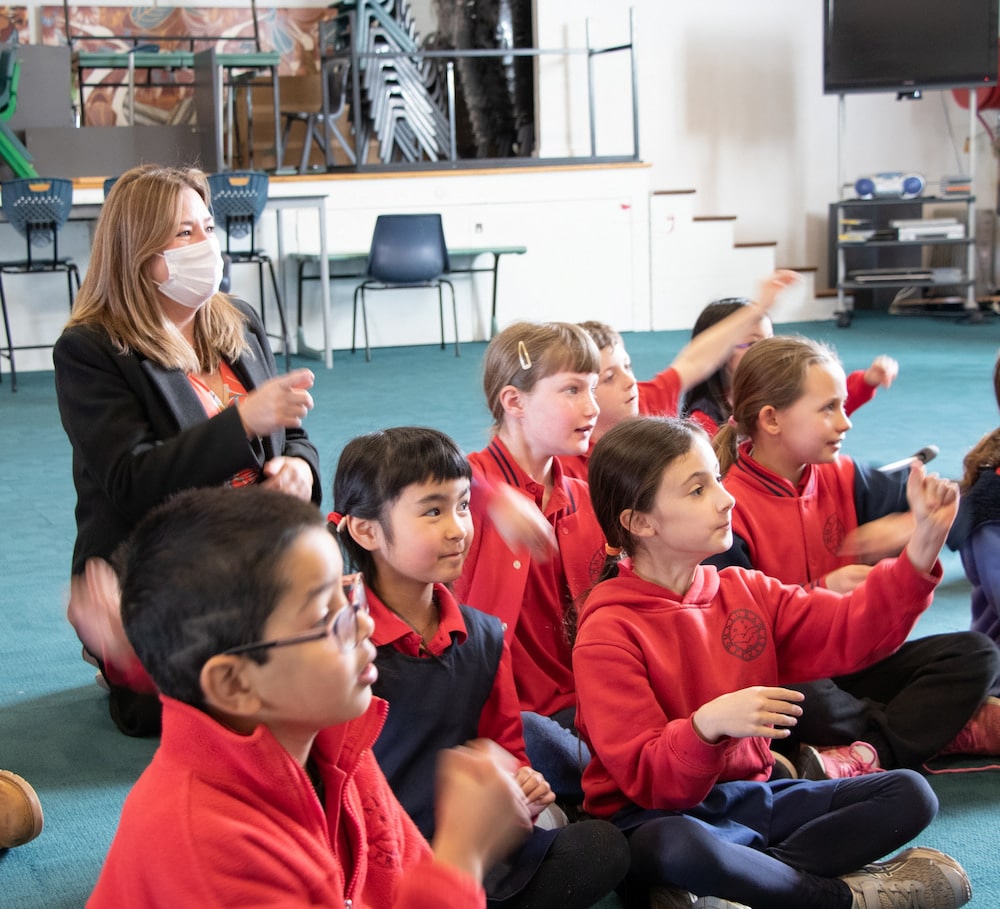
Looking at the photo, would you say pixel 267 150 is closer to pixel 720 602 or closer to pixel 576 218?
pixel 576 218

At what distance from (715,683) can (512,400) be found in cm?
72

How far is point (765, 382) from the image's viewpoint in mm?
2342

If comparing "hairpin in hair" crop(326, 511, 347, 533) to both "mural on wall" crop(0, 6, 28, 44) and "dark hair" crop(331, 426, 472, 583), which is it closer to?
"dark hair" crop(331, 426, 472, 583)

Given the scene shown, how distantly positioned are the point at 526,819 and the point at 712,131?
360 inches

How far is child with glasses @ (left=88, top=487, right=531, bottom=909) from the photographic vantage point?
960mm

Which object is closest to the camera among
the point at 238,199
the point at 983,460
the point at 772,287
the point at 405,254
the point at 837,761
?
the point at 837,761

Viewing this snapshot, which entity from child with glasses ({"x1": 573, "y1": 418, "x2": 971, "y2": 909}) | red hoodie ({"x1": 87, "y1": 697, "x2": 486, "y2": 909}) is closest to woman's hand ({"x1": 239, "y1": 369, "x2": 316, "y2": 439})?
child with glasses ({"x1": 573, "y1": 418, "x2": 971, "y2": 909})

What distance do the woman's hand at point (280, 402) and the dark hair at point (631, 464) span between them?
0.43 meters

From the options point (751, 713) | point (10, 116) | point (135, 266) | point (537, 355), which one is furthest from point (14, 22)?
point (751, 713)

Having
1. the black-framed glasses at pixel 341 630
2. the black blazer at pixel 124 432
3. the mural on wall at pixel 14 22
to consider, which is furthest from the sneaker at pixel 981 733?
the mural on wall at pixel 14 22

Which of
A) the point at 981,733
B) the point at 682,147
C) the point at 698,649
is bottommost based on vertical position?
the point at 981,733

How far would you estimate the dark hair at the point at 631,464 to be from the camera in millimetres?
1739

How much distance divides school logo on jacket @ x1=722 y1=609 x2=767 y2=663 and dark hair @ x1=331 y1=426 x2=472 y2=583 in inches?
16.6

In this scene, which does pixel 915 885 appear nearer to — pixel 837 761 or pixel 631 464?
pixel 837 761
